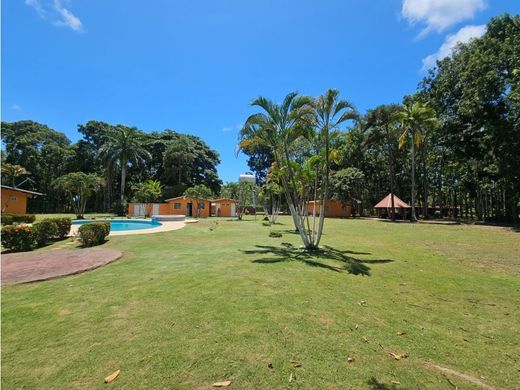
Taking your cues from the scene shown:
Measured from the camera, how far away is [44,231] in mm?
11406

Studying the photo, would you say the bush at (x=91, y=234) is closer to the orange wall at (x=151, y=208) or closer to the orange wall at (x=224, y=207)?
the orange wall at (x=151, y=208)

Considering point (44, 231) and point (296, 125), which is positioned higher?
point (296, 125)

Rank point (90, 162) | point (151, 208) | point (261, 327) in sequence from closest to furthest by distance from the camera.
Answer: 1. point (261, 327)
2. point (151, 208)
3. point (90, 162)

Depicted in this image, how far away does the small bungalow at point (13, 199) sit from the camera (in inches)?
1080

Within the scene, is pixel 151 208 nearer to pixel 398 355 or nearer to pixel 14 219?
pixel 14 219

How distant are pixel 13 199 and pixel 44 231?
75.6 feet

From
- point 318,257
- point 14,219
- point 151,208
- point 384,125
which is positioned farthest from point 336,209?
point 14,219

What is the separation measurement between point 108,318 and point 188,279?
82.9 inches

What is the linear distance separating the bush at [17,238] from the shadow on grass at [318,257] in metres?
7.63

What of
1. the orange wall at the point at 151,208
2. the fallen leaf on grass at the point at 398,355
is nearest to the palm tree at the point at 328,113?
the fallen leaf on grass at the point at 398,355

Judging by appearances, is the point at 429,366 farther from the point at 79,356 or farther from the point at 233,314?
the point at 79,356

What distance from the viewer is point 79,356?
10.6 feet

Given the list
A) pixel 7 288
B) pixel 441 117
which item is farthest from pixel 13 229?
pixel 441 117

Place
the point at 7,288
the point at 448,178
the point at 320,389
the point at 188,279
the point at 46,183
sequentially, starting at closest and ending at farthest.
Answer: the point at 320,389, the point at 7,288, the point at 188,279, the point at 448,178, the point at 46,183
